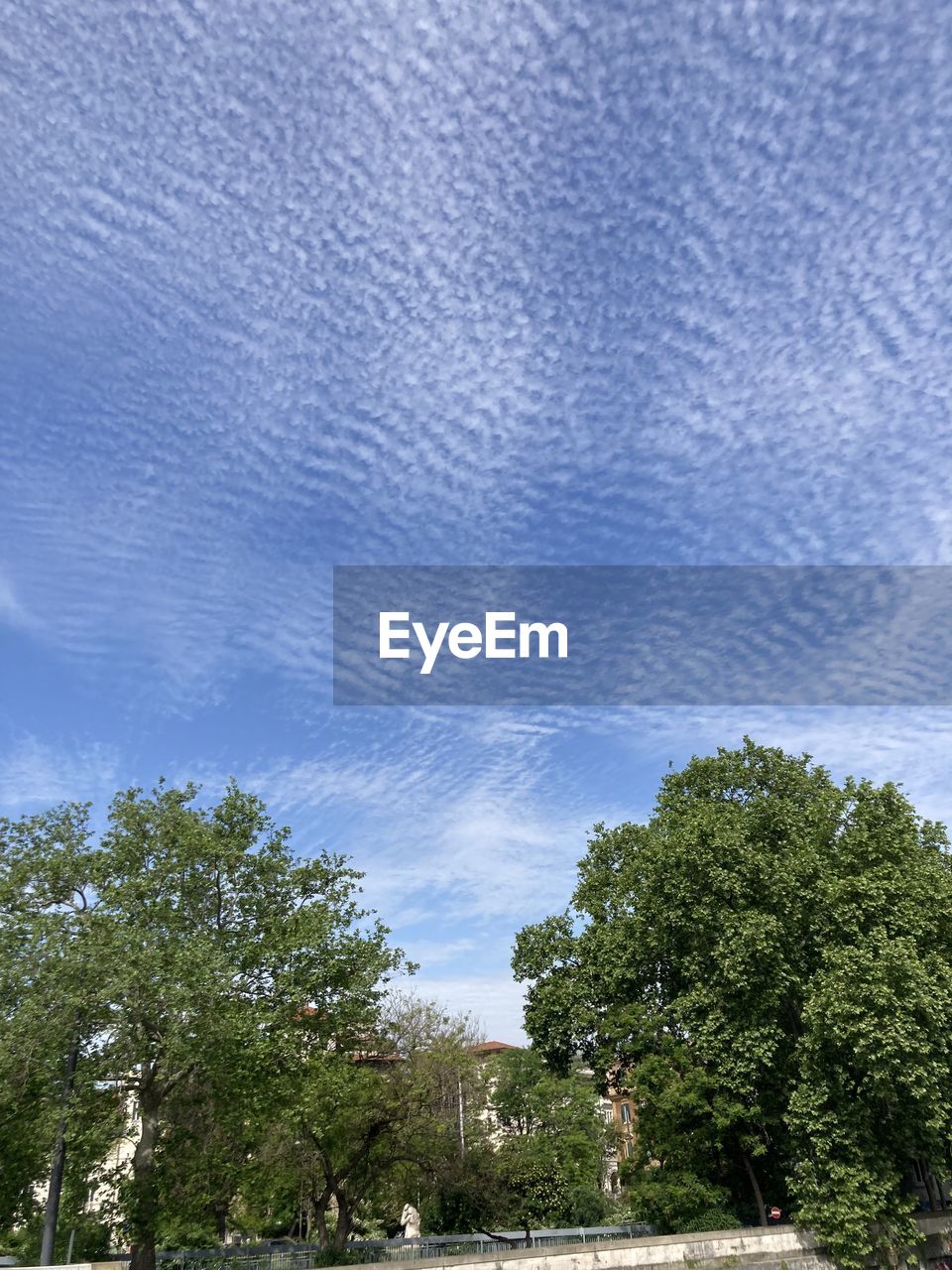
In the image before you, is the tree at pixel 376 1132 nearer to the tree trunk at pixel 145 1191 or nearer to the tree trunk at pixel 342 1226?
the tree trunk at pixel 342 1226

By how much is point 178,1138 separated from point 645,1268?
10863 millimetres

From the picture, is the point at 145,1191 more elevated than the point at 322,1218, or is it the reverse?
the point at 145,1191

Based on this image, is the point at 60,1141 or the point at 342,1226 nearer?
the point at 60,1141

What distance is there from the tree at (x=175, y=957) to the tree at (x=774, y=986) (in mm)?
8219

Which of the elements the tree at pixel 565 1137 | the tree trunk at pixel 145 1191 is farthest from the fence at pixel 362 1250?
the tree trunk at pixel 145 1191

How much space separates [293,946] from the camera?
2289cm

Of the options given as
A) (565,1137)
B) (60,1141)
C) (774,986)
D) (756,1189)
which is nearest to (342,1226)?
(565,1137)

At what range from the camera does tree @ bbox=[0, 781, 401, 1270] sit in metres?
19.4

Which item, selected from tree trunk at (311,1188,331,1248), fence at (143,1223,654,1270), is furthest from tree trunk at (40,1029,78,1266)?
tree trunk at (311,1188,331,1248)

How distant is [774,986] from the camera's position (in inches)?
963

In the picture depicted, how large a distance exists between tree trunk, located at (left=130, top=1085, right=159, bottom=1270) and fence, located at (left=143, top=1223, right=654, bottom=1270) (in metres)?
3.44

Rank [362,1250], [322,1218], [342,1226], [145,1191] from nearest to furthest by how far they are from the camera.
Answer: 1. [145,1191]
2. [342,1226]
3. [322,1218]
4. [362,1250]

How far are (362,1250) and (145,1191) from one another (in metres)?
12.7

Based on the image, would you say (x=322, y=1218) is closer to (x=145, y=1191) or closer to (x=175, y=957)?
(x=145, y=1191)
